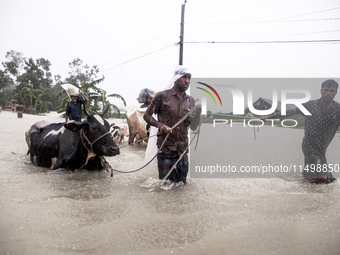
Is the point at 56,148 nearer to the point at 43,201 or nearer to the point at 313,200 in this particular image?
the point at 43,201

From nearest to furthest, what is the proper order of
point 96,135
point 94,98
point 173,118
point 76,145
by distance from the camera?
point 173,118 → point 96,135 → point 76,145 → point 94,98

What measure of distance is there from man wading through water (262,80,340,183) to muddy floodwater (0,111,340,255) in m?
0.23

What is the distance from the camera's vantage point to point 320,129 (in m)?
4.31

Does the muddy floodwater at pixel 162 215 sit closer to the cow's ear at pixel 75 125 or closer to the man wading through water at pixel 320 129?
the man wading through water at pixel 320 129

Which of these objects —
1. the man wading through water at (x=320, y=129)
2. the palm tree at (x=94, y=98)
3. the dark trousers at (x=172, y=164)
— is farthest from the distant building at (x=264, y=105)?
the palm tree at (x=94, y=98)

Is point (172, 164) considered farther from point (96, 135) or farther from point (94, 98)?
point (94, 98)

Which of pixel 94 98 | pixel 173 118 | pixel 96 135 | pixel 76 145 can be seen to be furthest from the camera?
pixel 94 98

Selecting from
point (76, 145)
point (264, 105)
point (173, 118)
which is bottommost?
point (76, 145)

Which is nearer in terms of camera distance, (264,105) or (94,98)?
(264,105)

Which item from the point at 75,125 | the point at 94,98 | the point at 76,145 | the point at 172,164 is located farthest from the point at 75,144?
the point at 94,98

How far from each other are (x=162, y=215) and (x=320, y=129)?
3.12 meters

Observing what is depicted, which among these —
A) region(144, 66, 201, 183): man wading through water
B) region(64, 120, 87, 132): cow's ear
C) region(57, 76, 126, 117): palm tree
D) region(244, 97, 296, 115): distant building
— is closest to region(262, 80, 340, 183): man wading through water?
region(244, 97, 296, 115): distant building

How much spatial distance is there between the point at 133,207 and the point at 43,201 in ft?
3.56

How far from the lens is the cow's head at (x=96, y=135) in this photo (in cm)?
403
